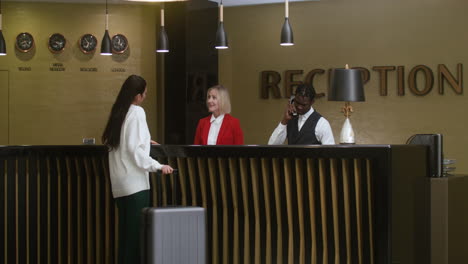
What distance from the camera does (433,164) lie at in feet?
18.6

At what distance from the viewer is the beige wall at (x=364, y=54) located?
30.1ft

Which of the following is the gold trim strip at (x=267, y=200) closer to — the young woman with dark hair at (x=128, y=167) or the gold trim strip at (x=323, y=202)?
the gold trim strip at (x=323, y=202)

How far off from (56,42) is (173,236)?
7.41 meters

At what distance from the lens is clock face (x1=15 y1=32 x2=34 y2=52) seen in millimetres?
10336

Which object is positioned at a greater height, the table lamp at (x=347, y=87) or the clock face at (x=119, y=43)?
the clock face at (x=119, y=43)

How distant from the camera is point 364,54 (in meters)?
9.70

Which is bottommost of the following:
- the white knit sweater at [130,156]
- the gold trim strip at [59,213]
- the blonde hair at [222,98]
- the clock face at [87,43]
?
Result: the gold trim strip at [59,213]

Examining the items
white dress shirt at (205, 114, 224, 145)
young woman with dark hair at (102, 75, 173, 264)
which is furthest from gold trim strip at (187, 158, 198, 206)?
white dress shirt at (205, 114, 224, 145)

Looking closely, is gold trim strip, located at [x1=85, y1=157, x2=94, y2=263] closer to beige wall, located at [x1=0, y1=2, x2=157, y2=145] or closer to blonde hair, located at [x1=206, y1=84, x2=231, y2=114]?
blonde hair, located at [x1=206, y1=84, x2=231, y2=114]

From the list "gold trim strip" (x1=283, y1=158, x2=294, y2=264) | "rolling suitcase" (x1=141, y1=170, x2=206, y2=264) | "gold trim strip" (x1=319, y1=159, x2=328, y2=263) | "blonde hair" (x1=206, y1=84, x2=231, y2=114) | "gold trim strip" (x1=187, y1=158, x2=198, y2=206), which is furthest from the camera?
"blonde hair" (x1=206, y1=84, x2=231, y2=114)

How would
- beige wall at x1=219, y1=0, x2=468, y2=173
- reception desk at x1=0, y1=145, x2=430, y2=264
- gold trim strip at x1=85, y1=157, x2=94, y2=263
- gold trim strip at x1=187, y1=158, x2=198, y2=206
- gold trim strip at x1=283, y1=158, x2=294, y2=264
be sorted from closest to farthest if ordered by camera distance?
reception desk at x1=0, y1=145, x2=430, y2=264 < gold trim strip at x1=283, y1=158, x2=294, y2=264 < gold trim strip at x1=187, y1=158, x2=198, y2=206 < gold trim strip at x1=85, y1=157, x2=94, y2=263 < beige wall at x1=219, y1=0, x2=468, y2=173

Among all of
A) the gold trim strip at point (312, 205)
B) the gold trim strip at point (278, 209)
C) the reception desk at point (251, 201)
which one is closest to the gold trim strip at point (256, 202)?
the reception desk at point (251, 201)

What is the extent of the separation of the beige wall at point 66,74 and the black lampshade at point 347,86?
443 cm

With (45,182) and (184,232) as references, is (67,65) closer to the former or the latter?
(45,182)
